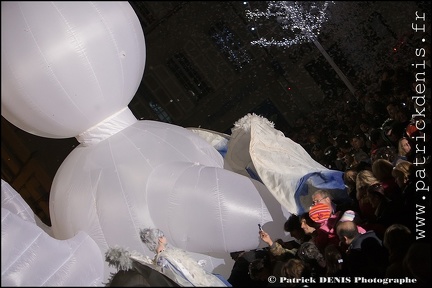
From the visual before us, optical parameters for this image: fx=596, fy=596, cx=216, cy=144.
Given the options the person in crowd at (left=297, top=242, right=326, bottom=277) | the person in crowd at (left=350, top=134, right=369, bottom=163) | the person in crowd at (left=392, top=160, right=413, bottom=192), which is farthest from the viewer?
the person in crowd at (left=350, top=134, right=369, bottom=163)

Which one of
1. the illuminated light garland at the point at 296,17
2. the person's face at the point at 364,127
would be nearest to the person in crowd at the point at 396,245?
the person's face at the point at 364,127

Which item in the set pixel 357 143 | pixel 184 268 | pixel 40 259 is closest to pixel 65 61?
pixel 40 259

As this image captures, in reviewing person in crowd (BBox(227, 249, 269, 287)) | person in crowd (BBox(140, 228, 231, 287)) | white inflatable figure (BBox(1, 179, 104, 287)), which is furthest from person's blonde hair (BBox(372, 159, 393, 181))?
white inflatable figure (BBox(1, 179, 104, 287))

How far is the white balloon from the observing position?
7.50ft

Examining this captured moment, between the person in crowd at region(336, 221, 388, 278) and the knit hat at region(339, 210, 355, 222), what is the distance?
0.25 feet

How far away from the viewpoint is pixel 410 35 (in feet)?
15.3

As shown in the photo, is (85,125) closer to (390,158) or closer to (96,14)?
(96,14)

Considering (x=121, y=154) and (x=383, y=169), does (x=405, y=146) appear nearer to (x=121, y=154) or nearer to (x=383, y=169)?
(x=383, y=169)

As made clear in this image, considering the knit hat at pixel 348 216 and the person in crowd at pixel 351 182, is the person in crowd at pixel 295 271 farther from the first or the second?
the person in crowd at pixel 351 182

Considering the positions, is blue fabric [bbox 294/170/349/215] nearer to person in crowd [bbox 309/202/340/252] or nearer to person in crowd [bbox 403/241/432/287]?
person in crowd [bbox 309/202/340/252]

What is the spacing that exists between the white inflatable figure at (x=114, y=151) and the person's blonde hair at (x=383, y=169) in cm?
52

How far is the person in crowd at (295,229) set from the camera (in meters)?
2.96

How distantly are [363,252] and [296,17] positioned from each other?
323 cm

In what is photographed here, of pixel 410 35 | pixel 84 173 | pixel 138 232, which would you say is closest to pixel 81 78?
pixel 84 173
